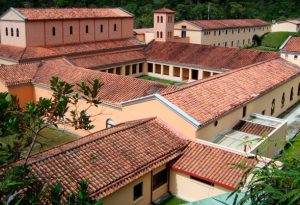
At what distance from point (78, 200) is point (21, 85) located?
23.9 m

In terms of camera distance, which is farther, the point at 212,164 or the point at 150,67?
the point at 150,67

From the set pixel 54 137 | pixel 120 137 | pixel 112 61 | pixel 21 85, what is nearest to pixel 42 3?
pixel 112 61

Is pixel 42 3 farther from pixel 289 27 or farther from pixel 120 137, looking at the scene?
pixel 120 137

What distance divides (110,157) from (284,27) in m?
75.6

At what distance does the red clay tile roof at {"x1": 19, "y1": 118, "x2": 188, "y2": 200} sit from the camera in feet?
49.4

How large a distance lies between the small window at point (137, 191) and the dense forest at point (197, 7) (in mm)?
67500

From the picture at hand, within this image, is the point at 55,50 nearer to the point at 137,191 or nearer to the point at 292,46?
the point at 292,46

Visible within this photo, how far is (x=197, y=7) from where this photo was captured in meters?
92.1

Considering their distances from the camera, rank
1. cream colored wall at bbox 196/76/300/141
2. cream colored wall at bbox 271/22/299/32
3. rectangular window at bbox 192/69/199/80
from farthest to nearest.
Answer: cream colored wall at bbox 271/22/299/32
rectangular window at bbox 192/69/199/80
cream colored wall at bbox 196/76/300/141

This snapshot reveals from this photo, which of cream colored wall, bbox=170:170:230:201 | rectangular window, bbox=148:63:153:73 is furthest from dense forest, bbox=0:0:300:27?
cream colored wall, bbox=170:170:230:201

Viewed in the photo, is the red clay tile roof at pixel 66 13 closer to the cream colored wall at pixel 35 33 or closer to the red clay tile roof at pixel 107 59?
the cream colored wall at pixel 35 33

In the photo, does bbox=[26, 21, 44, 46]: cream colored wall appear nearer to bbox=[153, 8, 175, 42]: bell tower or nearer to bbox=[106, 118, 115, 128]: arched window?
bbox=[153, 8, 175, 42]: bell tower

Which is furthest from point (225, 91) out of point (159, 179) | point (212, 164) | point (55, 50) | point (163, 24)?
point (163, 24)

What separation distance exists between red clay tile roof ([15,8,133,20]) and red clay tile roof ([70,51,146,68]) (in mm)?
4946
